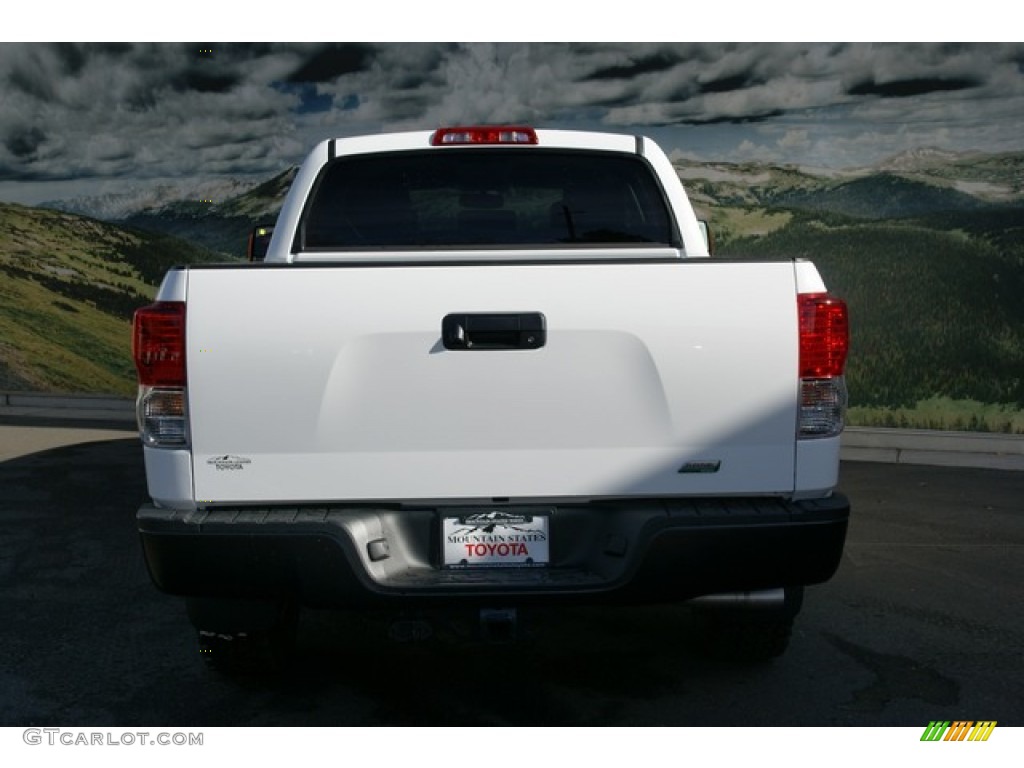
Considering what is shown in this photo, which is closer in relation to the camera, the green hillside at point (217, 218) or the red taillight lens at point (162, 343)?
the red taillight lens at point (162, 343)

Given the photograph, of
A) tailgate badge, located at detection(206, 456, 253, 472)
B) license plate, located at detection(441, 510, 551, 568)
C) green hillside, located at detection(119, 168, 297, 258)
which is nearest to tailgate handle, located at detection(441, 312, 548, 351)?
license plate, located at detection(441, 510, 551, 568)

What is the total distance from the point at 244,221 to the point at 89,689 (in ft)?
30.8

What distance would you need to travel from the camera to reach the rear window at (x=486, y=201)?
4781 millimetres

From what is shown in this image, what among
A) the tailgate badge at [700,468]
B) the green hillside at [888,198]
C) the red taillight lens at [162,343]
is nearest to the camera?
the red taillight lens at [162,343]

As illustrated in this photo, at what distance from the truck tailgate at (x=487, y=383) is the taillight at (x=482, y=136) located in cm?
148

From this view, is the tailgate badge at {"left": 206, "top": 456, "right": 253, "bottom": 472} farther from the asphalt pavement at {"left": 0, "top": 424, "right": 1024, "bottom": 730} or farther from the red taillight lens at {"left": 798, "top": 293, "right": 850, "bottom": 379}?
the red taillight lens at {"left": 798, "top": 293, "right": 850, "bottom": 379}

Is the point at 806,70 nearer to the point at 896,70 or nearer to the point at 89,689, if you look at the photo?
the point at 896,70

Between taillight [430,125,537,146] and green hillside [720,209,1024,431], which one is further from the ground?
taillight [430,125,537,146]

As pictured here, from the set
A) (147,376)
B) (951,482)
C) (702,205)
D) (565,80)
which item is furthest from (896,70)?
(147,376)

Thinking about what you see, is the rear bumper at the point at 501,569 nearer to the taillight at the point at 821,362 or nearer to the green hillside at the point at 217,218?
the taillight at the point at 821,362

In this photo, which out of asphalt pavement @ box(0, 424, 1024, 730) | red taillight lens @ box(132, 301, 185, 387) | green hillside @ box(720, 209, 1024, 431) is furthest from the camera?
Answer: green hillside @ box(720, 209, 1024, 431)

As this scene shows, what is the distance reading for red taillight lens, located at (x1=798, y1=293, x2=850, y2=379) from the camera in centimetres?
351

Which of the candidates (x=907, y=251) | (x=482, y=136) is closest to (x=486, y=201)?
(x=482, y=136)

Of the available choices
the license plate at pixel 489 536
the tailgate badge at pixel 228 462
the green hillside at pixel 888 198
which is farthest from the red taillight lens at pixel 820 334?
the green hillside at pixel 888 198
